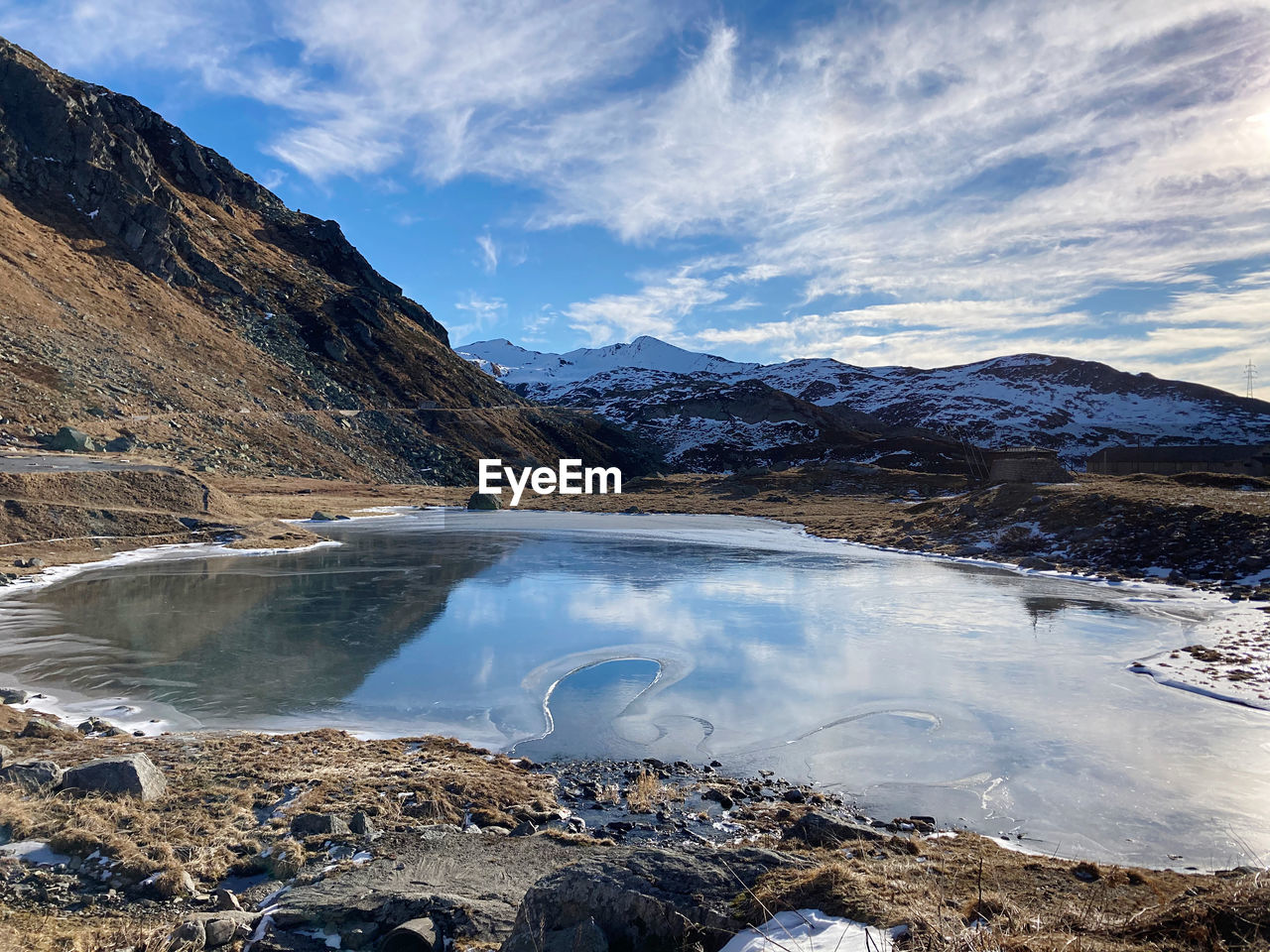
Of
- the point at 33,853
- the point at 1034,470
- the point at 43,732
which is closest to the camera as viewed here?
the point at 33,853

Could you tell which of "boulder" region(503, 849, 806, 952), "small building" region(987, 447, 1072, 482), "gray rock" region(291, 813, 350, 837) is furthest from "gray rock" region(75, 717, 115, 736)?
"small building" region(987, 447, 1072, 482)

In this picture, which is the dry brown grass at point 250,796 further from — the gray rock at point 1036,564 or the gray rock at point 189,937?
the gray rock at point 1036,564

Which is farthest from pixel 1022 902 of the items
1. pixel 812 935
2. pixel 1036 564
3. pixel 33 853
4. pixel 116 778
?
pixel 1036 564

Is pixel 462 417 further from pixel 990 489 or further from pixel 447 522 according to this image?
pixel 990 489

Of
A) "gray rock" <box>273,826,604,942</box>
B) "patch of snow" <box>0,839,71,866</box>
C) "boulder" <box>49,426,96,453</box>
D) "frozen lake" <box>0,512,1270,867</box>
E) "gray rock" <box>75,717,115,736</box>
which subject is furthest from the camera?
"boulder" <box>49,426,96,453</box>

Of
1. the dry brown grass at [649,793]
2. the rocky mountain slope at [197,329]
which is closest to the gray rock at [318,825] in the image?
the dry brown grass at [649,793]

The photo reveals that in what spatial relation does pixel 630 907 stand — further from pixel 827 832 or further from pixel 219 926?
pixel 827 832

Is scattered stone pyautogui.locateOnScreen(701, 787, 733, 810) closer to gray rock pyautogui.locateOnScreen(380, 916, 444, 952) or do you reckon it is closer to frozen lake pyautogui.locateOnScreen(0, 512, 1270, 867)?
frozen lake pyautogui.locateOnScreen(0, 512, 1270, 867)
